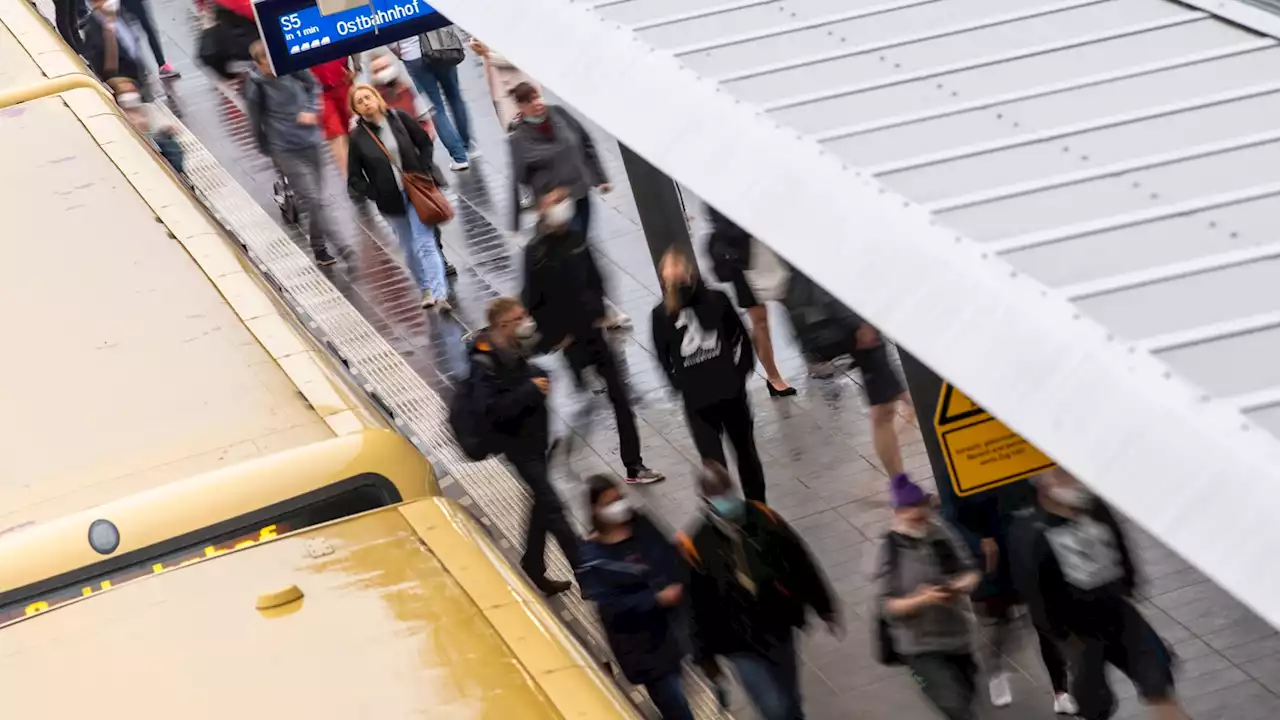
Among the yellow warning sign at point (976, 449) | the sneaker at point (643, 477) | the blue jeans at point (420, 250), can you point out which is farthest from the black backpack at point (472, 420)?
the blue jeans at point (420, 250)

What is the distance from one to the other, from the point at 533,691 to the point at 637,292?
767 centimetres

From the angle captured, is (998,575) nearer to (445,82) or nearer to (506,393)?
(506,393)

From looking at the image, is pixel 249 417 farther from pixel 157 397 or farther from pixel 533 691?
pixel 533 691

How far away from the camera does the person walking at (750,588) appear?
7.21 m

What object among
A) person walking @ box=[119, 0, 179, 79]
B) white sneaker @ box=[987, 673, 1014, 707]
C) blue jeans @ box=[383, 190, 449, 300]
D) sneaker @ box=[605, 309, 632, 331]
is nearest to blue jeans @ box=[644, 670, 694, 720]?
white sneaker @ box=[987, 673, 1014, 707]

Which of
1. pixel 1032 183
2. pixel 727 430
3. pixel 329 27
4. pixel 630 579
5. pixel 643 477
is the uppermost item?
pixel 1032 183

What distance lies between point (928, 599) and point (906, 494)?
43 cm

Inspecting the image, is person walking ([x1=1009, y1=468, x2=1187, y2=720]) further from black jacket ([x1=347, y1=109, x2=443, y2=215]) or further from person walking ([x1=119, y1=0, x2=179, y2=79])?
person walking ([x1=119, y1=0, x2=179, y2=79])

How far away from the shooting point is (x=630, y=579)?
24.1ft

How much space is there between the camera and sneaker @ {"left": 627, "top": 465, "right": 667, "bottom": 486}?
1049 cm

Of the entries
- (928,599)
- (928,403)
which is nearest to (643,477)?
(928,403)

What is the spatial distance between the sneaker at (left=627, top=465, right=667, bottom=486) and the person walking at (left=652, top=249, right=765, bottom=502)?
1.10 metres

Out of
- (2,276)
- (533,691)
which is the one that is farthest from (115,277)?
(533,691)

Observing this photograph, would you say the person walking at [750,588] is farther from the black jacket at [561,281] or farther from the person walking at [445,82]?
the person walking at [445,82]
